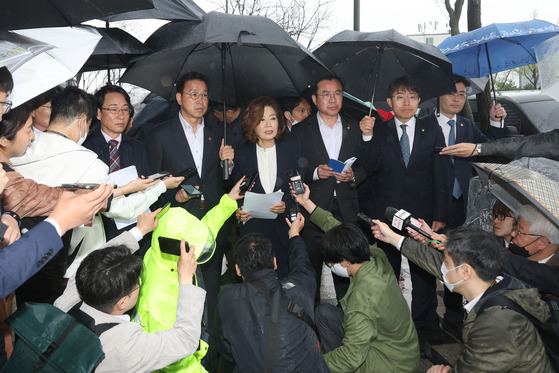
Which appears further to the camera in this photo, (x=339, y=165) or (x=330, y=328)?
(x=339, y=165)

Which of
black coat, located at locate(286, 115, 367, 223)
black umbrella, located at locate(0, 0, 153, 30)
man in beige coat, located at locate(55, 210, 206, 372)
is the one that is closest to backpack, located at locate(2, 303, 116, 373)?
man in beige coat, located at locate(55, 210, 206, 372)

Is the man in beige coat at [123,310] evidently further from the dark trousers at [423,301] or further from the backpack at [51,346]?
the dark trousers at [423,301]

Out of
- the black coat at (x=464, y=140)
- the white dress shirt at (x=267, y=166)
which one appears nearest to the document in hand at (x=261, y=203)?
the white dress shirt at (x=267, y=166)

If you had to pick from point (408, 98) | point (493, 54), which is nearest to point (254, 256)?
point (408, 98)

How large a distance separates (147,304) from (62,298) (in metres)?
0.45

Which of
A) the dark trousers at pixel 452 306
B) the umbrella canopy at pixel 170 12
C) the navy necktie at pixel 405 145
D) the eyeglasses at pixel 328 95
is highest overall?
the umbrella canopy at pixel 170 12

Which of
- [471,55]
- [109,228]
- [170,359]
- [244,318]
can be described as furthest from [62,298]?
[471,55]

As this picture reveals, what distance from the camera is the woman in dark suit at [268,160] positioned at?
4.41 metres

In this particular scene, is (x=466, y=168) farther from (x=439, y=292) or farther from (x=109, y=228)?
(x=109, y=228)

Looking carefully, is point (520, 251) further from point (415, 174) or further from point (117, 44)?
point (117, 44)

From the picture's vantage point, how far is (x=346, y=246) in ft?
10.4

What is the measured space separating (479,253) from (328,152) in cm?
217

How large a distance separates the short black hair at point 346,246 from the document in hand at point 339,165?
1100mm

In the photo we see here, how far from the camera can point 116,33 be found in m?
4.29
